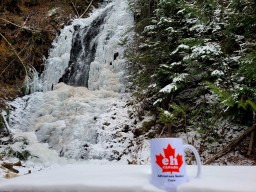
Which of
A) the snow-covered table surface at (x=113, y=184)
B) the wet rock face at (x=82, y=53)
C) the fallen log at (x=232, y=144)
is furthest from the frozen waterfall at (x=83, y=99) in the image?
the snow-covered table surface at (x=113, y=184)

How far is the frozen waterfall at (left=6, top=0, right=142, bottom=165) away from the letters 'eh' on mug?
478cm

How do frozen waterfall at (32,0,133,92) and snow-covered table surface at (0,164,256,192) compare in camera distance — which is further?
frozen waterfall at (32,0,133,92)

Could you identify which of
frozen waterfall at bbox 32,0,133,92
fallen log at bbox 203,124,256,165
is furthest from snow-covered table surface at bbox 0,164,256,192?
frozen waterfall at bbox 32,0,133,92

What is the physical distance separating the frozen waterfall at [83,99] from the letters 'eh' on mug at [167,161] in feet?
Answer: 15.7

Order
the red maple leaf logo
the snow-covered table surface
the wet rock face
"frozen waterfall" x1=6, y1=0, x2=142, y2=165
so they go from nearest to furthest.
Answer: the snow-covered table surface < the red maple leaf logo < "frozen waterfall" x1=6, y1=0, x2=142, y2=165 < the wet rock face

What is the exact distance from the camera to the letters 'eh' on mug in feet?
2.77

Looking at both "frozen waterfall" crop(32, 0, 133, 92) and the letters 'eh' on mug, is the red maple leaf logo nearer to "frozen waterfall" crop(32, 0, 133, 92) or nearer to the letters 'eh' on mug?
the letters 'eh' on mug

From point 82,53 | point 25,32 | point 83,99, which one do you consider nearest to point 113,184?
point 83,99

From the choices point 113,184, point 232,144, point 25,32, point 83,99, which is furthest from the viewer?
point 25,32

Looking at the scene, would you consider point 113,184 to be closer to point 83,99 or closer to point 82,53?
point 83,99

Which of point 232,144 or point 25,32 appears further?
point 25,32

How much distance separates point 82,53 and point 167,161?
7861 millimetres

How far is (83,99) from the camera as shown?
7.10 m

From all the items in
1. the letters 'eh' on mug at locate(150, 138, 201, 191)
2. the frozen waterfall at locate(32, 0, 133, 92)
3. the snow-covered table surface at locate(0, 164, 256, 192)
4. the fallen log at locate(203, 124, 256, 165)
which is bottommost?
the fallen log at locate(203, 124, 256, 165)
